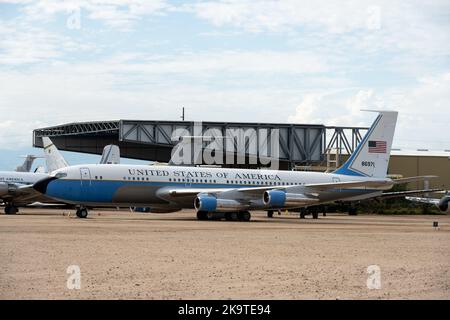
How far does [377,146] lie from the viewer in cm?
5553

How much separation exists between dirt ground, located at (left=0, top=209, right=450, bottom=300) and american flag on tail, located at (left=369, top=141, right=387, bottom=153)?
26605 millimetres

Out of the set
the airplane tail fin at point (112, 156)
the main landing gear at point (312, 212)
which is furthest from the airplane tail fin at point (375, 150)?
the airplane tail fin at point (112, 156)

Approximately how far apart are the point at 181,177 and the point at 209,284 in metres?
35.5

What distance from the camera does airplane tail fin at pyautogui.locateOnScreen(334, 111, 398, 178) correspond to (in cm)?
5519

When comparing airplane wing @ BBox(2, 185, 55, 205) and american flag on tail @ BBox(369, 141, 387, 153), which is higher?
american flag on tail @ BBox(369, 141, 387, 153)

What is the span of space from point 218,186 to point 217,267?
33836 mm

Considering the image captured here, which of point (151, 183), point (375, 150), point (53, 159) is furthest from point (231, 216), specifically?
point (53, 159)

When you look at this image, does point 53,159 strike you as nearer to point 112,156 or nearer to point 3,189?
point 112,156

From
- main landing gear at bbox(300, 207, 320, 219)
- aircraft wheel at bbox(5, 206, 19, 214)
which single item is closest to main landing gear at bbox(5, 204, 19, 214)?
aircraft wheel at bbox(5, 206, 19, 214)

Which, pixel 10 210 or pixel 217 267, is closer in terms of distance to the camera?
pixel 217 267

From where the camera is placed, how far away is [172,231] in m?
32.6

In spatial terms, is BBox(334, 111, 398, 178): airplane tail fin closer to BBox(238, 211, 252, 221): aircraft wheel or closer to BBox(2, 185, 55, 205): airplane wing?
BBox(238, 211, 252, 221): aircraft wheel

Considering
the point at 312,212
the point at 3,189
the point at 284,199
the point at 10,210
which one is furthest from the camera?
the point at 3,189
